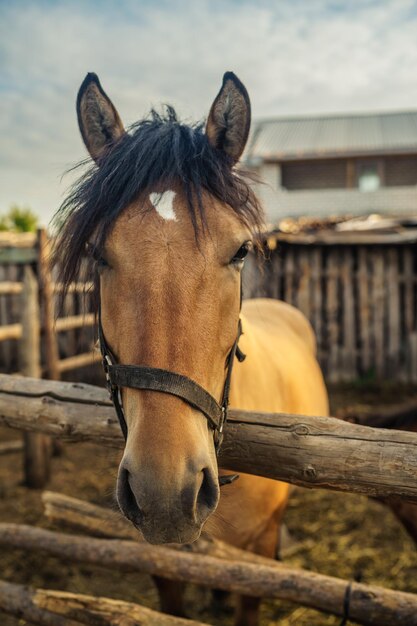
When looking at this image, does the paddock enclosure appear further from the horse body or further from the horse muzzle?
the horse muzzle

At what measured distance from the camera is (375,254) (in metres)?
9.43

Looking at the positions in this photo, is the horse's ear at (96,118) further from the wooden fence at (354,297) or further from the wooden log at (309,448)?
the wooden fence at (354,297)

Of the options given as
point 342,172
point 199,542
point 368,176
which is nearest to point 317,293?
point 199,542

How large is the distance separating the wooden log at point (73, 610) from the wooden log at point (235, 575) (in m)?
0.26

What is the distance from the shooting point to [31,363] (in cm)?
538

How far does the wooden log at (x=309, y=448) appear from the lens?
1.54 m

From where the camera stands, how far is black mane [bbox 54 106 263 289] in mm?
1719

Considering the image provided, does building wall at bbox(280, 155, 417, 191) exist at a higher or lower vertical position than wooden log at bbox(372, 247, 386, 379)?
higher

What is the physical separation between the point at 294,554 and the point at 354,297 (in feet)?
21.1

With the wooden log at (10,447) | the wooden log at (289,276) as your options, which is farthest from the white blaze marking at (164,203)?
the wooden log at (289,276)

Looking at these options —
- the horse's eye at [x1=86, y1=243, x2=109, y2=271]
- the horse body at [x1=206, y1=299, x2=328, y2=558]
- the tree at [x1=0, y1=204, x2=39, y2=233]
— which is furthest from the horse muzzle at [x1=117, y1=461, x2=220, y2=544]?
the tree at [x1=0, y1=204, x2=39, y2=233]

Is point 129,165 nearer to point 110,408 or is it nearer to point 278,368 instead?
point 110,408

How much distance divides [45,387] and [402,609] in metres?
1.85

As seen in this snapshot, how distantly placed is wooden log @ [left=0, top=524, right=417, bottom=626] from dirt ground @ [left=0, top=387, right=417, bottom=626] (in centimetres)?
48
